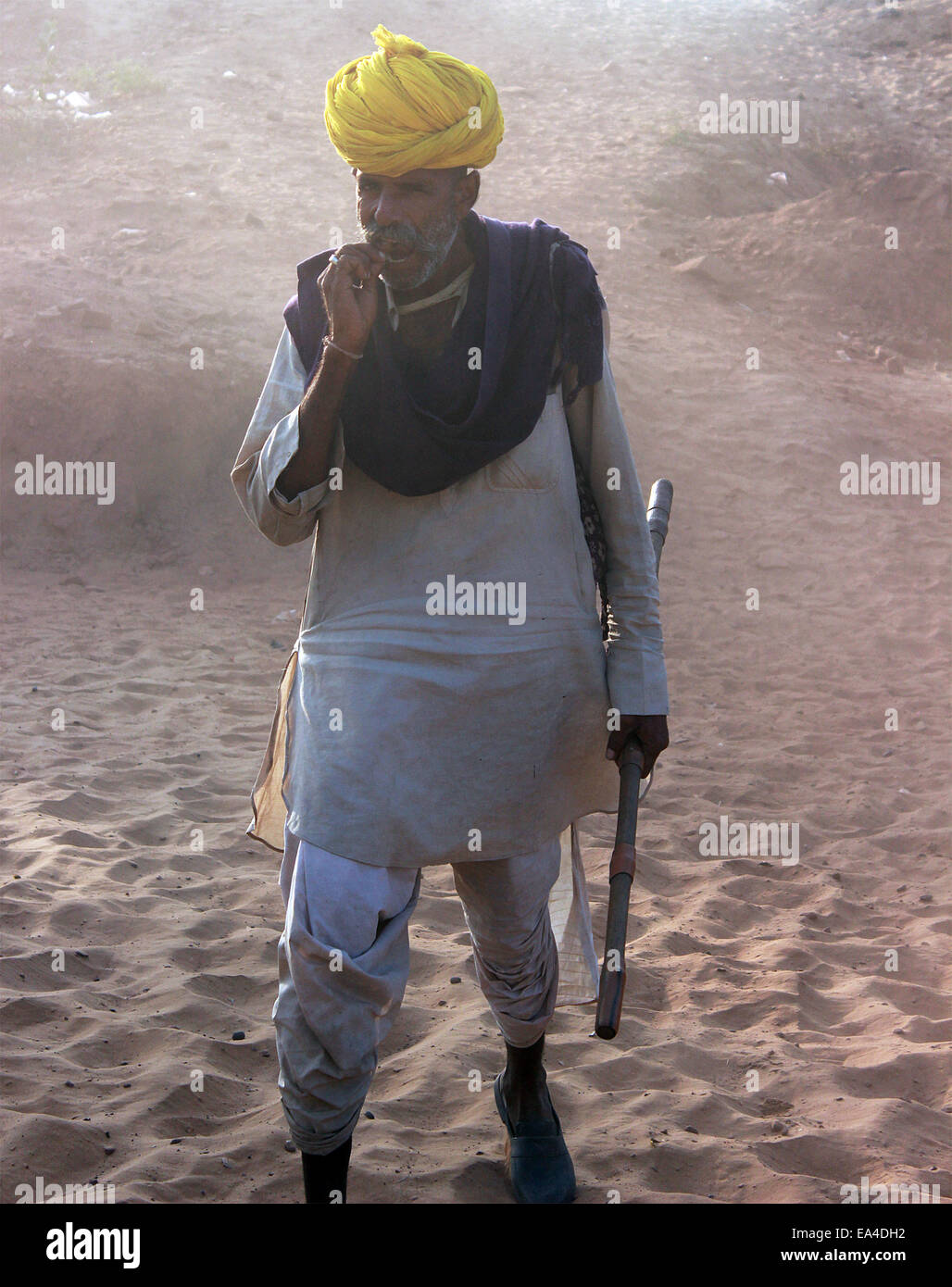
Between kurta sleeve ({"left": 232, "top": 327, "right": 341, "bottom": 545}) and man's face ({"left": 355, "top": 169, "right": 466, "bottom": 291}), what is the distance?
23cm

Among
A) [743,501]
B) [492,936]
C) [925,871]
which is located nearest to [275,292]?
[743,501]

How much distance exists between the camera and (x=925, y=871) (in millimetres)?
4438

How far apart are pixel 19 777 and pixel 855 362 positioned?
8.62 m

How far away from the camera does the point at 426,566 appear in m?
2.24

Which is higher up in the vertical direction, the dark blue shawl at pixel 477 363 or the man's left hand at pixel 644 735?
the dark blue shawl at pixel 477 363

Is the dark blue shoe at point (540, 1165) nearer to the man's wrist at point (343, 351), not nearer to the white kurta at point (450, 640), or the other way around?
the white kurta at point (450, 640)

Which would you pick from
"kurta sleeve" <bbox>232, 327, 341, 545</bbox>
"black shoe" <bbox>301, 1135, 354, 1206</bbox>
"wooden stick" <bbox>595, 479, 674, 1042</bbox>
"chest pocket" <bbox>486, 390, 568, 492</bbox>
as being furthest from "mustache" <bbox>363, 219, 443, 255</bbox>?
"black shoe" <bbox>301, 1135, 354, 1206</bbox>

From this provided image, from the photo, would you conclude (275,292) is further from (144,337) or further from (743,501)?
(743,501)

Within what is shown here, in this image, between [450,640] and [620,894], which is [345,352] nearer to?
[450,640]

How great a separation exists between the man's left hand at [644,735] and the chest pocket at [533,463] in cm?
47

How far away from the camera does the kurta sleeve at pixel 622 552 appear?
234cm

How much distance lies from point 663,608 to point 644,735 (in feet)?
16.1

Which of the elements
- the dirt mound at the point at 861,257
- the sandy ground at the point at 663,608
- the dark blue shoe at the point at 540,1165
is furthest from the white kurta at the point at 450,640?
the dirt mound at the point at 861,257

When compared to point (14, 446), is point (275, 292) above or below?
above
